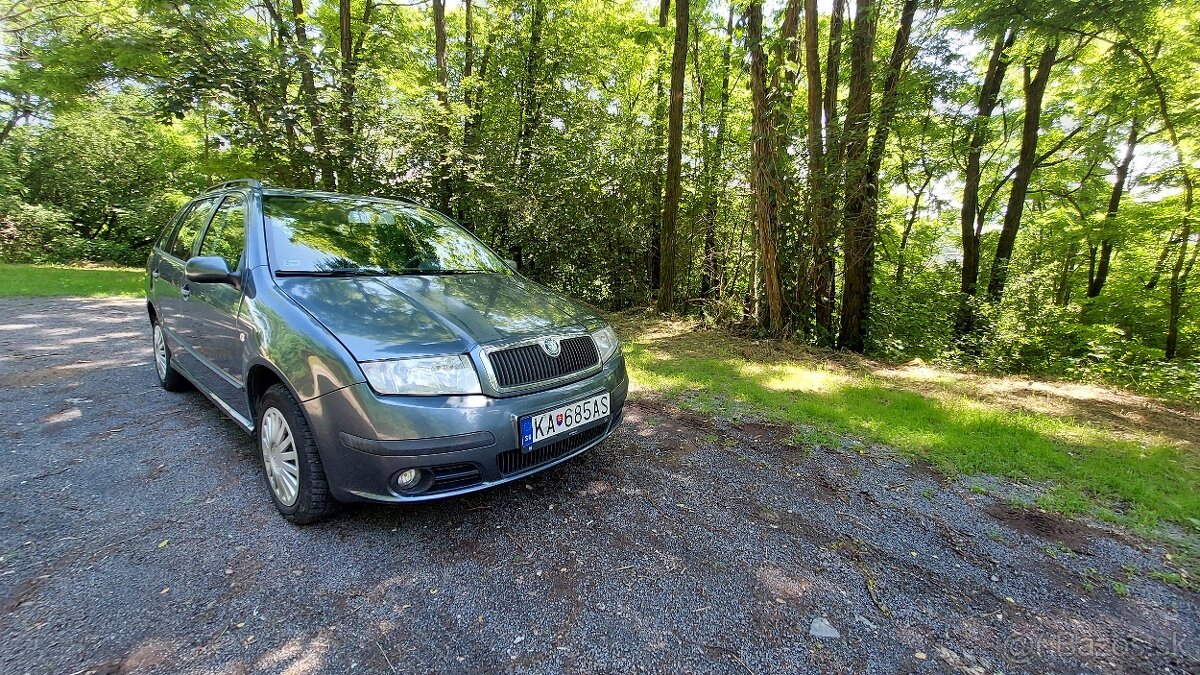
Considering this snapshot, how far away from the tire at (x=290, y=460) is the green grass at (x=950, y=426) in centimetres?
288

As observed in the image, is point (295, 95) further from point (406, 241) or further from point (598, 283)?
point (406, 241)

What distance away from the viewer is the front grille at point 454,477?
2.02 metres

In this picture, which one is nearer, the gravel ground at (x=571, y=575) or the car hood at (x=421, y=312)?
the gravel ground at (x=571, y=575)

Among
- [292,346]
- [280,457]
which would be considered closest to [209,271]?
[292,346]

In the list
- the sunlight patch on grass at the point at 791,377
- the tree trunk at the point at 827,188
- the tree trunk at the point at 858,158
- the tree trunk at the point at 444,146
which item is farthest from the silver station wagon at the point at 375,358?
the tree trunk at the point at 444,146

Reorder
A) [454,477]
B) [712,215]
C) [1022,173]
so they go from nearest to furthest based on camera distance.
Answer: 1. [454,477]
2. [712,215]
3. [1022,173]

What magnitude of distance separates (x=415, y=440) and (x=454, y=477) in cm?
24

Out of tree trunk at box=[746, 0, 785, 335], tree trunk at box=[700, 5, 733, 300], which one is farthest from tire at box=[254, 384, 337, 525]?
tree trunk at box=[700, 5, 733, 300]

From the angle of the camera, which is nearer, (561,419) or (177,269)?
(561,419)

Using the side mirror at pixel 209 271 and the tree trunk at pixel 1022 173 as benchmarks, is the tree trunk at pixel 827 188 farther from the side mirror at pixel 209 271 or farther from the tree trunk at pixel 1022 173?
the side mirror at pixel 209 271

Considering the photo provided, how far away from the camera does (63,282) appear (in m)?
9.78

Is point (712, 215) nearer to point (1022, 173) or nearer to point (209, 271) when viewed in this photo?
point (209, 271)

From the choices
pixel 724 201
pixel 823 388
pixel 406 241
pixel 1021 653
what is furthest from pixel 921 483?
pixel 724 201

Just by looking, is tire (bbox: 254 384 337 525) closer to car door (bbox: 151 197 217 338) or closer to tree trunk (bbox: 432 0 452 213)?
car door (bbox: 151 197 217 338)
